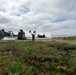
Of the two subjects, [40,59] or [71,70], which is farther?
[40,59]

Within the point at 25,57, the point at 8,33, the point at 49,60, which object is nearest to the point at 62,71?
the point at 49,60

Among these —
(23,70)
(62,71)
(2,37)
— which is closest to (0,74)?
(23,70)

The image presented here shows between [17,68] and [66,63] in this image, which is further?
[66,63]

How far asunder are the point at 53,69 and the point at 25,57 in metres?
4.07

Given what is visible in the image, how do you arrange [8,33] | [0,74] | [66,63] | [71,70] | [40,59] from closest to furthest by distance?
[0,74] < [71,70] < [66,63] < [40,59] < [8,33]

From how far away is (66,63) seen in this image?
15.6 meters

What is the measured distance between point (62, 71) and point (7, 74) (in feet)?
11.4

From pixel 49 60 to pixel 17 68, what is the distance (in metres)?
4.68

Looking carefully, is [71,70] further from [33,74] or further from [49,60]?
[49,60]

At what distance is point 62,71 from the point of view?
13.4m

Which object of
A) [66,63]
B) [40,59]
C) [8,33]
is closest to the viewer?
[66,63]

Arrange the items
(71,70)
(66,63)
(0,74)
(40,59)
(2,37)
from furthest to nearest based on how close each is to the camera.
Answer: (2,37) < (40,59) < (66,63) < (71,70) < (0,74)

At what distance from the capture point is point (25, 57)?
56.4 feet

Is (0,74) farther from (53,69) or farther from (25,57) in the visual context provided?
(25,57)
